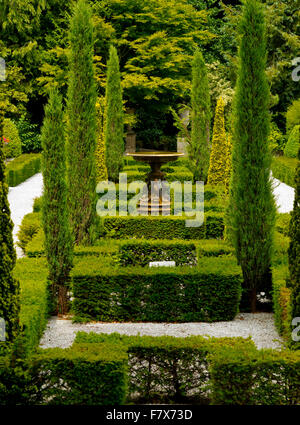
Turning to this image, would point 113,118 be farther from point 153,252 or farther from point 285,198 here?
point 153,252

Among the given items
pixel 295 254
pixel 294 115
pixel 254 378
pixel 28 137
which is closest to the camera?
pixel 254 378

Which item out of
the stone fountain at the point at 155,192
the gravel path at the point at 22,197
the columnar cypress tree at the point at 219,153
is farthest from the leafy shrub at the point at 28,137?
the stone fountain at the point at 155,192

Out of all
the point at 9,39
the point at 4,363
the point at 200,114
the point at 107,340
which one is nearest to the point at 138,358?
the point at 107,340

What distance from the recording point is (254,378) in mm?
4664

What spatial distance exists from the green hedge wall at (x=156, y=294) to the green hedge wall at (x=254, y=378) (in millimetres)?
2533

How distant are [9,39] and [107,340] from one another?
27.9 m

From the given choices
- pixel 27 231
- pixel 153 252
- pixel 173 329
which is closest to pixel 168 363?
pixel 173 329

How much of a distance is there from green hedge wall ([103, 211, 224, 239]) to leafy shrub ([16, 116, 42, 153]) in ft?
58.1

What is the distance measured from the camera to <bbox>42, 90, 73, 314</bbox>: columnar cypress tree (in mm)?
7391

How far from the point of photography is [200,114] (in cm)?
1845

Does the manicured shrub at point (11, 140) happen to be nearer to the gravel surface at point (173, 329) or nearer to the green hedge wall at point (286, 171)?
the green hedge wall at point (286, 171)

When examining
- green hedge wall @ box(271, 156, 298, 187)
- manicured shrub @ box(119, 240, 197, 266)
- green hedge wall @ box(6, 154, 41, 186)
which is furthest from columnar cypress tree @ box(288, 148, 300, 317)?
green hedge wall @ box(6, 154, 41, 186)

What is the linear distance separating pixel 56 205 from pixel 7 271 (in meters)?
2.67
